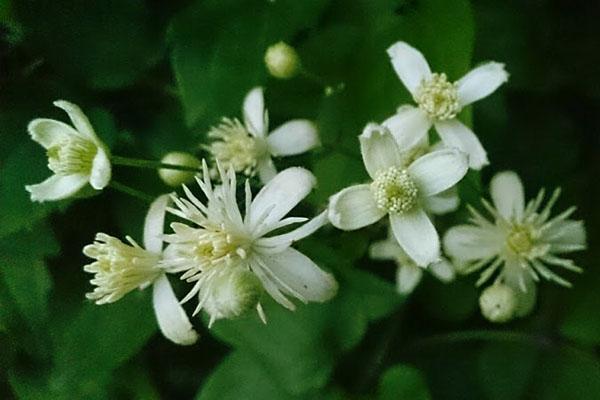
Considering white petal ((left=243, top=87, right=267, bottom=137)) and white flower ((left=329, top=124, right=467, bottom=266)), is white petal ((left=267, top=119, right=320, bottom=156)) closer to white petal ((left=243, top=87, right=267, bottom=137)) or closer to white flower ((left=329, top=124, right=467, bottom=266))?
white petal ((left=243, top=87, right=267, bottom=137))

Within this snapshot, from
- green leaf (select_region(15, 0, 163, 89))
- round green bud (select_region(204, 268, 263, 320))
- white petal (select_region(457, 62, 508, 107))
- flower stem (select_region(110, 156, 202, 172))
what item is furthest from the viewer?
green leaf (select_region(15, 0, 163, 89))

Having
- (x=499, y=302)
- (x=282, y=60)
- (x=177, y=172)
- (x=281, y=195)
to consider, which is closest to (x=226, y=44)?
(x=282, y=60)

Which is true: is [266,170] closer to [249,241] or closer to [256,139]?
[256,139]

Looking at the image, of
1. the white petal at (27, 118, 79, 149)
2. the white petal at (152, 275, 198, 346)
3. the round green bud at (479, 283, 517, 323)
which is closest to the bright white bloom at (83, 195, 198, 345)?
the white petal at (152, 275, 198, 346)

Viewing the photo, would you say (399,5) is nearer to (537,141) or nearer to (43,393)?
(537,141)

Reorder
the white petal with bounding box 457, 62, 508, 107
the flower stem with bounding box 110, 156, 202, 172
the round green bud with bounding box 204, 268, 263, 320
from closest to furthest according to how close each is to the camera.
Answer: the round green bud with bounding box 204, 268, 263, 320 → the flower stem with bounding box 110, 156, 202, 172 → the white petal with bounding box 457, 62, 508, 107

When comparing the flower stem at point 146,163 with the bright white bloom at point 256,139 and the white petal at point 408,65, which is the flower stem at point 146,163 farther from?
the white petal at point 408,65
